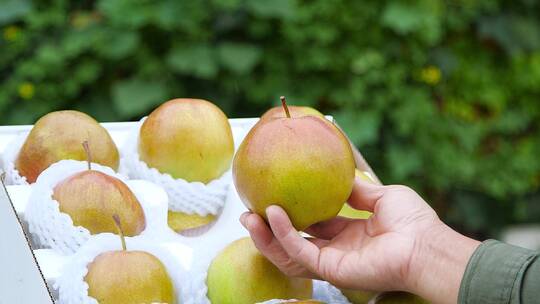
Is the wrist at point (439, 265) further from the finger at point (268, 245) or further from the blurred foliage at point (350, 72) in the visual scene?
the blurred foliage at point (350, 72)

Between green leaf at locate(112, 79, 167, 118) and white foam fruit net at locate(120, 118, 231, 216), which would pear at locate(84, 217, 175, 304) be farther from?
green leaf at locate(112, 79, 167, 118)

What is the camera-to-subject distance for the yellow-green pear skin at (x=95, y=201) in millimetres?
1074

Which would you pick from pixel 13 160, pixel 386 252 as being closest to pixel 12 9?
pixel 13 160

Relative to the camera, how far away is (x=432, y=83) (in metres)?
2.87

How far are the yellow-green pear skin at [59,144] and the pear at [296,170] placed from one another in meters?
0.33

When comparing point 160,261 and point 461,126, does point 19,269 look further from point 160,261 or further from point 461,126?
point 461,126

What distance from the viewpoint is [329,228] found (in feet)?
3.59

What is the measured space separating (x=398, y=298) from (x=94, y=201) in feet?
1.34

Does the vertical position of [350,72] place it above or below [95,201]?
below

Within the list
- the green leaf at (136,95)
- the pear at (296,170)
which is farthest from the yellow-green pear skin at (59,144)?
the green leaf at (136,95)

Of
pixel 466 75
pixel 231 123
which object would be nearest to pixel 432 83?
pixel 466 75

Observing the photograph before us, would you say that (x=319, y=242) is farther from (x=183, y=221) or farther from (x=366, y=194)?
(x=183, y=221)

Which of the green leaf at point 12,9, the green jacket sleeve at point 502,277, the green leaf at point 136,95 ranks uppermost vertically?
the green leaf at point 12,9

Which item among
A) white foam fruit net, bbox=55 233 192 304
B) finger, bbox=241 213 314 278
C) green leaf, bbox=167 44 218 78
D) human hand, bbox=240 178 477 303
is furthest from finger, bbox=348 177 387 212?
green leaf, bbox=167 44 218 78
